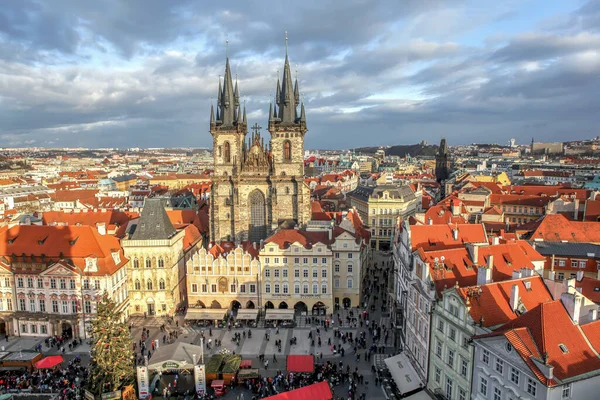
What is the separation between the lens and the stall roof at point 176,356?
42.9 m

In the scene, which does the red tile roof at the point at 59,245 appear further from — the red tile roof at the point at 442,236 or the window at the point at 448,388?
the window at the point at 448,388

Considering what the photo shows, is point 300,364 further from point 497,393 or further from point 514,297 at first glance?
point 514,297

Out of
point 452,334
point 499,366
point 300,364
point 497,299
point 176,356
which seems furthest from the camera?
point 300,364

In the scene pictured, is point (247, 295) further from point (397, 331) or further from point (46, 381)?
point (46, 381)

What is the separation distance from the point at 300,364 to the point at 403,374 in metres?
9.79

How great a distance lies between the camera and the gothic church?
78.9m

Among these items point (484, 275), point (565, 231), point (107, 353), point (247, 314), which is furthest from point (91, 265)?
point (565, 231)

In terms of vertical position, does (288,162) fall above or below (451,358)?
above

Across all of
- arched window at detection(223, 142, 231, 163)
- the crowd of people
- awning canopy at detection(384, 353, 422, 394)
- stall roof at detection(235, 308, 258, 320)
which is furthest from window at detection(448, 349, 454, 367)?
arched window at detection(223, 142, 231, 163)

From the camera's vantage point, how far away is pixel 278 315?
2333 inches

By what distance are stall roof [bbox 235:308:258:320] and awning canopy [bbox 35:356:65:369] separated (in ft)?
67.3

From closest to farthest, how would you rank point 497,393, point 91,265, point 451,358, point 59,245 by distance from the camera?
point 497,393
point 451,358
point 91,265
point 59,245

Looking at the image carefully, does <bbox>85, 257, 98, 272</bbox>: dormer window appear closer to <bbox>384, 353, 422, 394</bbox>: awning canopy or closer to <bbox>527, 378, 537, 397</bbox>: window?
<bbox>384, 353, 422, 394</bbox>: awning canopy

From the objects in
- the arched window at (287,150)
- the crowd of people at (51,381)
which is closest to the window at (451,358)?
the crowd of people at (51,381)
